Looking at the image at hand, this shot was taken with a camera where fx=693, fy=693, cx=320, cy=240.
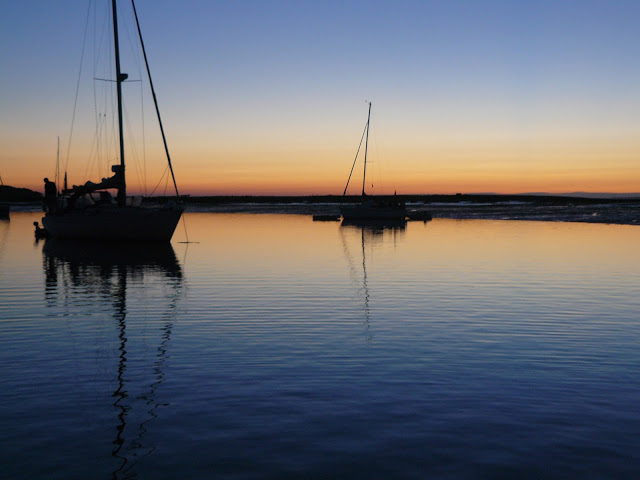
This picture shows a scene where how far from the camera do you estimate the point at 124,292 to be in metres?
21.2

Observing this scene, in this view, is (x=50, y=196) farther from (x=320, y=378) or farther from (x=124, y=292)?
(x=320, y=378)

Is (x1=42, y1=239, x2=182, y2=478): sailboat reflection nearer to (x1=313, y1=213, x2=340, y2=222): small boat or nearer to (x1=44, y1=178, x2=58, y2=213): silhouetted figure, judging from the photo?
(x1=44, y1=178, x2=58, y2=213): silhouetted figure

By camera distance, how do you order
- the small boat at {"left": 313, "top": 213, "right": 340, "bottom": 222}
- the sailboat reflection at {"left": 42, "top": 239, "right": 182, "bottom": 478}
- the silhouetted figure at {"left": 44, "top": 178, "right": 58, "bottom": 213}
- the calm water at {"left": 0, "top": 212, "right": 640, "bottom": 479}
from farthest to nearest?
the small boat at {"left": 313, "top": 213, "right": 340, "bottom": 222} < the silhouetted figure at {"left": 44, "top": 178, "right": 58, "bottom": 213} < the sailboat reflection at {"left": 42, "top": 239, "right": 182, "bottom": 478} < the calm water at {"left": 0, "top": 212, "right": 640, "bottom": 479}

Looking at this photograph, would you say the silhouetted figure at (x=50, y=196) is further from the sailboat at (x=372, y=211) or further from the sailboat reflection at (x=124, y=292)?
the sailboat at (x=372, y=211)

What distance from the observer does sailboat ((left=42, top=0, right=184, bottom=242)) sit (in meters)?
38.7

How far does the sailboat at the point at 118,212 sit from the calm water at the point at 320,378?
15.4m

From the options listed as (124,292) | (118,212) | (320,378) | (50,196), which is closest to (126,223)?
(118,212)

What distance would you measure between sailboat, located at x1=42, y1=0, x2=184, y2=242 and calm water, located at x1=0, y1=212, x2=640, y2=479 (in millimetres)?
15368

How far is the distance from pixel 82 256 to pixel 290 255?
34.0 ft

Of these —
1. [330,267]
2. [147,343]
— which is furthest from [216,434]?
[330,267]

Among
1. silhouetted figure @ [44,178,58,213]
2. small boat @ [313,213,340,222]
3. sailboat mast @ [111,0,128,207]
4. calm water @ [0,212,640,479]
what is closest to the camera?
calm water @ [0,212,640,479]

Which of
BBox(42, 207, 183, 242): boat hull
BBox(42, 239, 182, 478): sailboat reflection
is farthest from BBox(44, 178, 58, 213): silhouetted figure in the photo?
BBox(42, 207, 183, 242): boat hull

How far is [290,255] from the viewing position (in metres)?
33.8

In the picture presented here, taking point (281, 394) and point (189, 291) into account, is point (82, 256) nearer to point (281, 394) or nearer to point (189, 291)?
point (189, 291)
